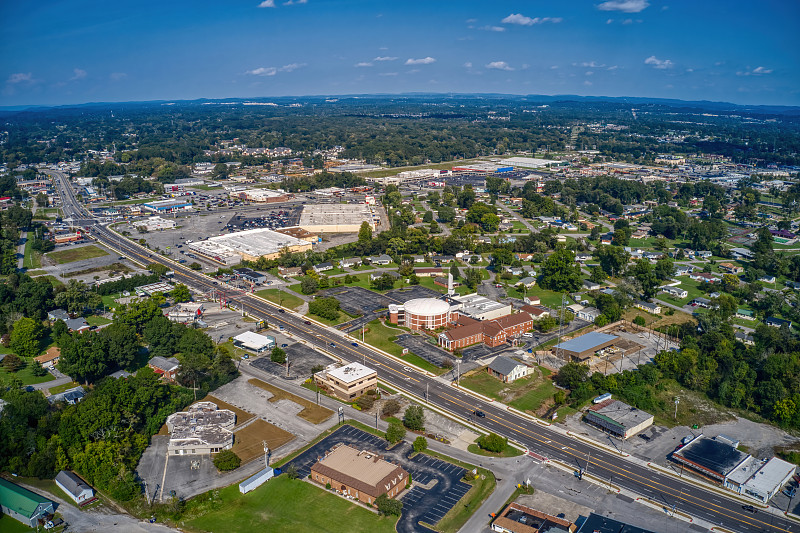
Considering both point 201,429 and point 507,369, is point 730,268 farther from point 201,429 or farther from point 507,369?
point 201,429

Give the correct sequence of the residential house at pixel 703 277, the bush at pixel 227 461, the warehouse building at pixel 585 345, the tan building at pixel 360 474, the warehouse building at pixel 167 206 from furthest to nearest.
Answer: the warehouse building at pixel 167 206
the residential house at pixel 703 277
the warehouse building at pixel 585 345
the bush at pixel 227 461
the tan building at pixel 360 474

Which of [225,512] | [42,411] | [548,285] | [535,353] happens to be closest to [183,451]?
[225,512]

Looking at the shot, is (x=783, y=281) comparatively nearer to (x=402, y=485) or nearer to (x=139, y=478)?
(x=402, y=485)

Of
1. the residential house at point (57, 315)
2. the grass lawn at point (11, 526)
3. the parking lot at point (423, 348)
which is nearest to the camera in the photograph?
the grass lawn at point (11, 526)

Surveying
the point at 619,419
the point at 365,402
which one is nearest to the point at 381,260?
the point at 365,402

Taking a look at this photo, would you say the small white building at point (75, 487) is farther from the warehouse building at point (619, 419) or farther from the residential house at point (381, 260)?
the residential house at point (381, 260)

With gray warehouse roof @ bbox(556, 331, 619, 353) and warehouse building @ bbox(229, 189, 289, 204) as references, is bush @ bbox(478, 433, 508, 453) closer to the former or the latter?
gray warehouse roof @ bbox(556, 331, 619, 353)

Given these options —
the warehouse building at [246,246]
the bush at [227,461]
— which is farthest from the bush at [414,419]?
the warehouse building at [246,246]
